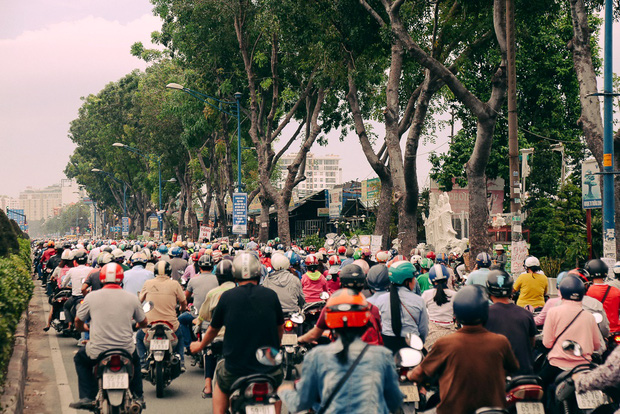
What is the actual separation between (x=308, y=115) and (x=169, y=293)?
78.5 feet

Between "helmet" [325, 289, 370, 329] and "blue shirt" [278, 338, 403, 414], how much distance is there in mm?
92

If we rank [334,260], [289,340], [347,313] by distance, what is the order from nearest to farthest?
1. [347,313]
2. [289,340]
3. [334,260]

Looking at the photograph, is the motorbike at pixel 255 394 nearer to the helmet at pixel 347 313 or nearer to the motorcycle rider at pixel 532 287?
the helmet at pixel 347 313

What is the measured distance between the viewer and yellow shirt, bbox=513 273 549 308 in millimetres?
10203

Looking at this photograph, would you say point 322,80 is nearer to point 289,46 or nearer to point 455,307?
point 289,46

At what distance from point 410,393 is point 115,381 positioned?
2.51 m

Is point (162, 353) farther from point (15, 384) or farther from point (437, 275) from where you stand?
point (437, 275)

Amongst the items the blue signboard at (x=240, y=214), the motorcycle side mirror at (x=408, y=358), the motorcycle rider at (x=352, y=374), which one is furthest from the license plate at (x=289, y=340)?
the blue signboard at (x=240, y=214)

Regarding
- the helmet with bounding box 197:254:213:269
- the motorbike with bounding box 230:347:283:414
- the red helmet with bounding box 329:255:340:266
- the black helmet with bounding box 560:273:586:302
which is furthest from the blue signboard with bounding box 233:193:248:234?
the motorbike with bounding box 230:347:283:414

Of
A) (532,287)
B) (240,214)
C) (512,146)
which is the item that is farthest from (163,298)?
(240,214)

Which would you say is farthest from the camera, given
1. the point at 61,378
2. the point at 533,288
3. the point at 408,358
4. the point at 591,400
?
the point at 61,378

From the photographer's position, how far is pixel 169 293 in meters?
9.43

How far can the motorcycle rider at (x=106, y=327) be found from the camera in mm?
6969

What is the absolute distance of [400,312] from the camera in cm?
686
